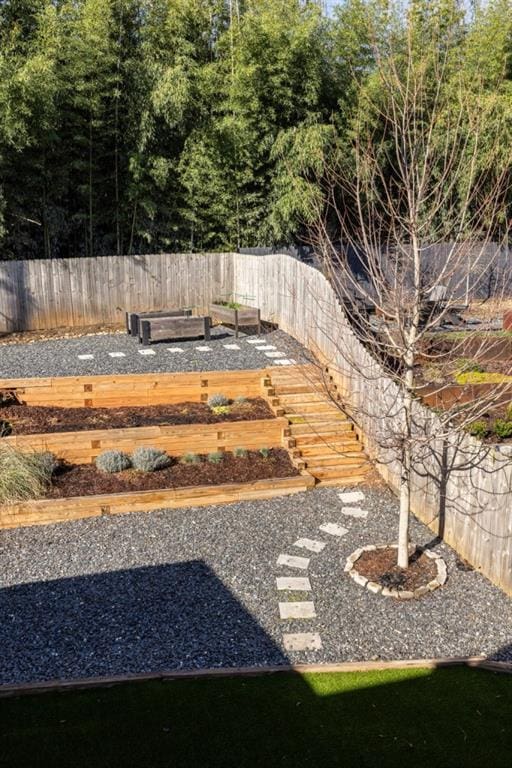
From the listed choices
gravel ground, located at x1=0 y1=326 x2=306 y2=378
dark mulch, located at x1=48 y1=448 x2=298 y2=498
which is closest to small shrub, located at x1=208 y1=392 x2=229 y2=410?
gravel ground, located at x1=0 y1=326 x2=306 y2=378

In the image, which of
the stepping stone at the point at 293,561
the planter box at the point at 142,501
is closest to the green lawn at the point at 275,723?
the stepping stone at the point at 293,561

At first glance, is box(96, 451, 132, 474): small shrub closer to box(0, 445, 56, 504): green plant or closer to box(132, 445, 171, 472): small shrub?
box(132, 445, 171, 472): small shrub

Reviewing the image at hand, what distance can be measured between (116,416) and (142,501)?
2.07 m

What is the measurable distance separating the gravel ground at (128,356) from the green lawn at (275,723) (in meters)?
6.36

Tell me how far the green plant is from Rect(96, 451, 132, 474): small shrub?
56 cm

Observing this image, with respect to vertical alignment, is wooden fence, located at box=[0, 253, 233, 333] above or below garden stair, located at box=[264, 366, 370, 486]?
above

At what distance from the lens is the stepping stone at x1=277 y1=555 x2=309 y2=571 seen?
5934 mm

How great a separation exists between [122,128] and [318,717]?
509 inches

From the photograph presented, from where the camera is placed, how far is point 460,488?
6.07 meters


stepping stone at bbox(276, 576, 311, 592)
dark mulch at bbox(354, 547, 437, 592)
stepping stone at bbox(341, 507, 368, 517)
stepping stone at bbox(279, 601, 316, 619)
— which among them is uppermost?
dark mulch at bbox(354, 547, 437, 592)

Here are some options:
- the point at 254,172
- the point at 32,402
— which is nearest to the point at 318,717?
the point at 32,402

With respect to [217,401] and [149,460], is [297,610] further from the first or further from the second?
[217,401]

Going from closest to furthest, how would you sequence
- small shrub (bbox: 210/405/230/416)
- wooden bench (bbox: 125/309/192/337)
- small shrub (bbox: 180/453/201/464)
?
small shrub (bbox: 180/453/201/464), small shrub (bbox: 210/405/230/416), wooden bench (bbox: 125/309/192/337)

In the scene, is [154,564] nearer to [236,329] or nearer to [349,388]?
[349,388]
